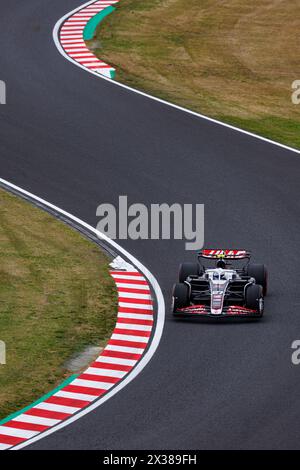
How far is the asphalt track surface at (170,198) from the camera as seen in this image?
836 inches

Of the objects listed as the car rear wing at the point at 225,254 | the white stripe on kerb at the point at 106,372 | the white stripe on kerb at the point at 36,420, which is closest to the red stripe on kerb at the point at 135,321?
the car rear wing at the point at 225,254

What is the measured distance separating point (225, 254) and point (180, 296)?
228 cm

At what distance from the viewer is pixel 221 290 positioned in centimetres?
2638

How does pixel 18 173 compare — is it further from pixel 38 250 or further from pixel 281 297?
pixel 281 297

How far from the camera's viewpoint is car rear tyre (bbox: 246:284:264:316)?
25.9 metres

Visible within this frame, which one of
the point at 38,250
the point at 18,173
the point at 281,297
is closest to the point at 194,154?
the point at 18,173

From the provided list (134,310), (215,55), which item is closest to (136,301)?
(134,310)

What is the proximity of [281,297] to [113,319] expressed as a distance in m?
3.82

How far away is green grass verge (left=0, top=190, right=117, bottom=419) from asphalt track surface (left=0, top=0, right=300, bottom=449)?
1298 mm

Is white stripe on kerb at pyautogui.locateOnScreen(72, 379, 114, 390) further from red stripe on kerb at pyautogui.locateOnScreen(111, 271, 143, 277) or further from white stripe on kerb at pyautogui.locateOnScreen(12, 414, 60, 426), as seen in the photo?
red stripe on kerb at pyautogui.locateOnScreen(111, 271, 143, 277)

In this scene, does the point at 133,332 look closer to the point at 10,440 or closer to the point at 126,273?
the point at 126,273

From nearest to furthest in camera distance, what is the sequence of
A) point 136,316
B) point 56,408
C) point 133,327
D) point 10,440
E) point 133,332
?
point 10,440
point 56,408
point 133,332
point 133,327
point 136,316

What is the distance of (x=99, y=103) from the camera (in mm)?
41062

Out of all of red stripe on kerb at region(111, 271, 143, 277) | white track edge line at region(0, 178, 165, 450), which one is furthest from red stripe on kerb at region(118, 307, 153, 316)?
red stripe on kerb at region(111, 271, 143, 277)
